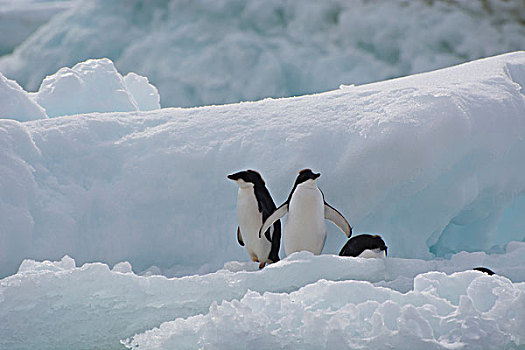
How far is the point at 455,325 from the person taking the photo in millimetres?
1915

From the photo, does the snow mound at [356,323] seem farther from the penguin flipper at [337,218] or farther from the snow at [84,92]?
the snow at [84,92]

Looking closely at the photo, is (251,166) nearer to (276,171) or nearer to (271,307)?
(276,171)

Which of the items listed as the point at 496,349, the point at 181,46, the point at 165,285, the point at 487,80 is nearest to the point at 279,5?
the point at 181,46

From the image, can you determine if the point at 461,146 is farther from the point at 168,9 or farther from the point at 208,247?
the point at 168,9

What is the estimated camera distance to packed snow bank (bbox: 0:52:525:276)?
3.88 meters

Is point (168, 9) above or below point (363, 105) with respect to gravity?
below

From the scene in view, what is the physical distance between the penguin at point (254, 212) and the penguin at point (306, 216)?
14cm

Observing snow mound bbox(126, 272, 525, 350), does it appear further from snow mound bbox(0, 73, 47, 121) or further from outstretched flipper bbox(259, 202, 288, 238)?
snow mound bbox(0, 73, 47, 121)

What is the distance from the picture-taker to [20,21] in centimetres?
1368

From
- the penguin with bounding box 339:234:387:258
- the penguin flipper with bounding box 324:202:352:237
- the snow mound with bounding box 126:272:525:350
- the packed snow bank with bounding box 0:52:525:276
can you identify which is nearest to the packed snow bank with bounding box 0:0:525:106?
the packed snow bank with bounding box 0:52:525:276

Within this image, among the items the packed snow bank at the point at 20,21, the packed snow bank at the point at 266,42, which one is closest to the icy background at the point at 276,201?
the packed snow bank at the point at 266,42

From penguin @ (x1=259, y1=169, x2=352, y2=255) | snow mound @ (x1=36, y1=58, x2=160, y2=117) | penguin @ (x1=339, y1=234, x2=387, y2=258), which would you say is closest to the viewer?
penguin @ (x1=339, y1=234, x2=387, y2=258)

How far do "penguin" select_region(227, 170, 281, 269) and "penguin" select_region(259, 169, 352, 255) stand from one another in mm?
143

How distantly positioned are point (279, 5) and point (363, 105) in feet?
23.8
